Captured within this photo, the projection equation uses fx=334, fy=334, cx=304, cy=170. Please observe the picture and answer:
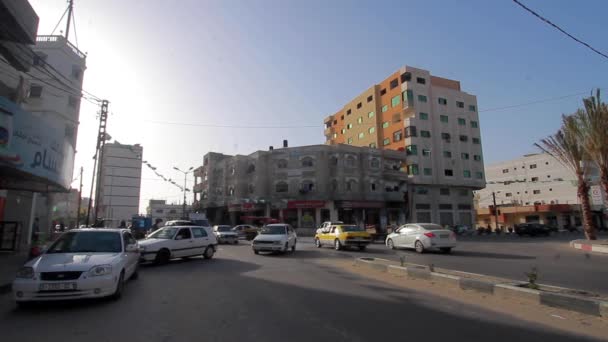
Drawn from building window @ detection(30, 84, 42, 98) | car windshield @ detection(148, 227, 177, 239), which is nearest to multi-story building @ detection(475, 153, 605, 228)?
car windshield @ detection(148, 227, 177, 239)

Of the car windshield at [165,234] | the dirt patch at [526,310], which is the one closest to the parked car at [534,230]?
the dirt patch at [526,310]

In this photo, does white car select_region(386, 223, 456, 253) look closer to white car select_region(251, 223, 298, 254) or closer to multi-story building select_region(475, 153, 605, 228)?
white car select_region(251, 223, 298, 254)

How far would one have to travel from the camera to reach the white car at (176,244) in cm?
1278

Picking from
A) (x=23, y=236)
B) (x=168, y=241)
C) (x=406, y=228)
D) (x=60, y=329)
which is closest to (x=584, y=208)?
(x=406, y=228)

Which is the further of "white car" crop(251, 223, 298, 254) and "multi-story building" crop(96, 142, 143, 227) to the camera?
"multi-story building" crop(96, 142, 143, 227)

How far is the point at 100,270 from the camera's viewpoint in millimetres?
6492

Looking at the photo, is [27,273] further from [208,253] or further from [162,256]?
[208,253]

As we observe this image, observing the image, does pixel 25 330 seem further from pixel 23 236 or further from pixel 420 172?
pixel 420 172

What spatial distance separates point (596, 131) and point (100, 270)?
25309 millimetres

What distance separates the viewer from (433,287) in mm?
8203

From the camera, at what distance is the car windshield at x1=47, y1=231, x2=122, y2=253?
24.3 feet

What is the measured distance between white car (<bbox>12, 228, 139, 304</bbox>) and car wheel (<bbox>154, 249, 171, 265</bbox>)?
17.0 ft

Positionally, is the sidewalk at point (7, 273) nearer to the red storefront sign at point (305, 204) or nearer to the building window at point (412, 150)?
the red storefront sign at point (305, 204)

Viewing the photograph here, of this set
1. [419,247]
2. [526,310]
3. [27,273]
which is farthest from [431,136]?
[27,273]
